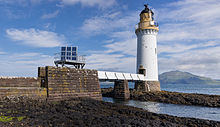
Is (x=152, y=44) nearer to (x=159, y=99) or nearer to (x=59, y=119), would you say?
(x=159, y=99)

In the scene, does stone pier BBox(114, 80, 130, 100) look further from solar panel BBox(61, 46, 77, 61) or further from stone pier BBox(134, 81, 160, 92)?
solar panel BBox(61, 46, 77, 61)

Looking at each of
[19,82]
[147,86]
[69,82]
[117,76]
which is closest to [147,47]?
[147,86]

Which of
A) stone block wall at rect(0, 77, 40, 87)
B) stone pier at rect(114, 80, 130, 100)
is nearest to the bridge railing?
stone pier at rect(114, 80, 130, 100)

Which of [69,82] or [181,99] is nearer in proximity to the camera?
[69,82]

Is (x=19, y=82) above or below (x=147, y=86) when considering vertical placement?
above

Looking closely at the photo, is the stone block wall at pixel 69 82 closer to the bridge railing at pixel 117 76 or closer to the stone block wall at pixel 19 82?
the stone block wall at pixel 19 82

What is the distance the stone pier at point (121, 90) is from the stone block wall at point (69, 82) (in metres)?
8.91

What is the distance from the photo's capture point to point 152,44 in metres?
32.3

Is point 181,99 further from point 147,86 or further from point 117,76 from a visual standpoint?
point 117,76

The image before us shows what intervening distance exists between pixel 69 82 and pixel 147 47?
1941 cm

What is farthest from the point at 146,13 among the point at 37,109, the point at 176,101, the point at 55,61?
the point at 37,109

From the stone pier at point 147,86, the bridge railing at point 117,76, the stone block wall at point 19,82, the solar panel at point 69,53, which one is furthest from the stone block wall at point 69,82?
the stone pier at point 147,86

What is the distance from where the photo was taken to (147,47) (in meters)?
32.1

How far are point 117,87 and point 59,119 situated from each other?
771 inches
